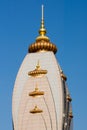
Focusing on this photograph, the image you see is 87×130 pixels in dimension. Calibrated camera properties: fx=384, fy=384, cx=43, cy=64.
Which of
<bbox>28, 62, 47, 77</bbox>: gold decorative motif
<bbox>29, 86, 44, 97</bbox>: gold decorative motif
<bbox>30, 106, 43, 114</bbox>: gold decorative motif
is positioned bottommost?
<bbox>30, 106, 43, 114</bbox>: gold decorative motif

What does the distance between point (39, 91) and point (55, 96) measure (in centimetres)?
154

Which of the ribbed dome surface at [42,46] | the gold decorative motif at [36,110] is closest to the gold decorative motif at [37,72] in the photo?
the ribbed dome surface at [42,46]

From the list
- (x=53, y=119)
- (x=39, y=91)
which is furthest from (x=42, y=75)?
(x=53, y=119)

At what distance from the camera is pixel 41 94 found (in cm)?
3388

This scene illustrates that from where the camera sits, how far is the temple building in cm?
3312

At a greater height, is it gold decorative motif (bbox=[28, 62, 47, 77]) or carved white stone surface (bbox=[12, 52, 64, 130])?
gold decorative motif (bbox=[28, 62, 47, 77])

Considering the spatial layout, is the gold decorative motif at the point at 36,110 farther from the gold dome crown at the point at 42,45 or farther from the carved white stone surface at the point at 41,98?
the gold dome crown at the point at 42,45

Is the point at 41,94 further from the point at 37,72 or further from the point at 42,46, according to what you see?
the point at 42,46

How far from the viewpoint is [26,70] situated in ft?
118

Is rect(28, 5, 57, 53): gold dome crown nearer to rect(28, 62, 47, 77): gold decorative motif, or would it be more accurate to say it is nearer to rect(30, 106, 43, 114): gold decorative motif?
rect(28, 62, 47, 77): gold decorative motif

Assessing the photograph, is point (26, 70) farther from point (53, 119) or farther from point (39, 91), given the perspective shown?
point (53, 119)

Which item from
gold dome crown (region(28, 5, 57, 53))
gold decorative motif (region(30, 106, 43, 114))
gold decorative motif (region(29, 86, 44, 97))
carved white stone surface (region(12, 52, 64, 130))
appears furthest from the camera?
gold dome crown (region(28, 5, 57, 53))

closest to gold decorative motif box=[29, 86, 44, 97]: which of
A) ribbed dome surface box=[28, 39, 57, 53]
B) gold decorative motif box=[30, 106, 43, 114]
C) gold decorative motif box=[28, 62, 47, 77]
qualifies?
gold decorative motif box=[30, 106, 43, 114]

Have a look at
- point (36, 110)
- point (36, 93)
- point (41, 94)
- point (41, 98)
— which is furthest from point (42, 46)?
point (36, 110)
